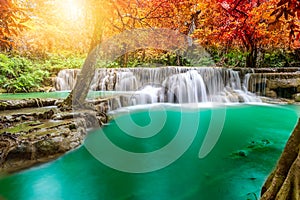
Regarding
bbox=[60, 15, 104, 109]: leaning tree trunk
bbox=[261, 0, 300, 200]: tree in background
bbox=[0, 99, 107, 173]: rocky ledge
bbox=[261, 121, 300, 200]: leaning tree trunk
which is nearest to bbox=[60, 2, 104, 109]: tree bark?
bbox=[60, 15, 104, 109]: leaning tree trunk

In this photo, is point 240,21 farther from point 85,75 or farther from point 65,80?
point 65,80

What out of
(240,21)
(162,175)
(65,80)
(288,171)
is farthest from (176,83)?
(288,171)

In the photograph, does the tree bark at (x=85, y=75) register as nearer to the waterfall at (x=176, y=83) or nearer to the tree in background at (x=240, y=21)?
the tree in background at (x=240, y=21)

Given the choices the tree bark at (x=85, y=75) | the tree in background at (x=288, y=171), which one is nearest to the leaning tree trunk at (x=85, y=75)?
the tree bark at (x=85, y=75)

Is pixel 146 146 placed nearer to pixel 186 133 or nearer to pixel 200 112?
pixel 186 133

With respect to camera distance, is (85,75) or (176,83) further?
(176,83)

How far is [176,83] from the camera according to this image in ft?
35.7

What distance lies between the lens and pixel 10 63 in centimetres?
1066

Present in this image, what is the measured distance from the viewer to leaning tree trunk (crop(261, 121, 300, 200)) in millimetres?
1655

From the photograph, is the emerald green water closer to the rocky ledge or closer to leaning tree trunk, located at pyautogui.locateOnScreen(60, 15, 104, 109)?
the rocky ledge

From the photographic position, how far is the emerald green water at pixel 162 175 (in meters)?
3.02

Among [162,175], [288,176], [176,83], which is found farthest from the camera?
[176,83]

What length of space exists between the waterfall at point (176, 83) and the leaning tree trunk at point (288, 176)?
28.0ft

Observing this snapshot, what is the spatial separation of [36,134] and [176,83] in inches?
308
